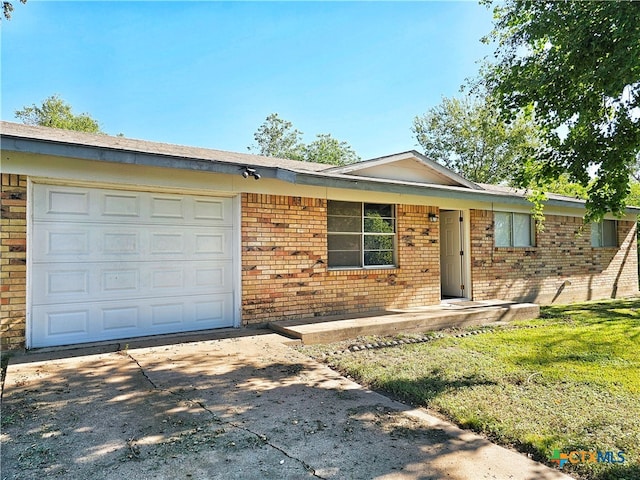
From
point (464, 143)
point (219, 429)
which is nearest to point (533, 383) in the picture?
point (219, 429)

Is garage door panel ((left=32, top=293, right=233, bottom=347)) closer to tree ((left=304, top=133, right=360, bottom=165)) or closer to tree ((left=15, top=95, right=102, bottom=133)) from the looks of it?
tree ((left=15, top=95, right=102, bottom=133))

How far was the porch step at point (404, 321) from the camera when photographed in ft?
21.7

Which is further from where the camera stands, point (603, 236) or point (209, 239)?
point (603, 236)

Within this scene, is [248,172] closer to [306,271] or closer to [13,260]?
[306,271]

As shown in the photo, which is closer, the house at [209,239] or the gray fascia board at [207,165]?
the gray fascia board at [207,165]

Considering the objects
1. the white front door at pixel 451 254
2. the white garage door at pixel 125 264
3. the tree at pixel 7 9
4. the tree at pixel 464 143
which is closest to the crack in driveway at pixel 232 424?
the white garage door at pixel 125 264

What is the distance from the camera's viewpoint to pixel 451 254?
35.1 feet

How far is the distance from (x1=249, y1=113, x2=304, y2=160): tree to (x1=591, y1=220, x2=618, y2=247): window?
26.4 meters

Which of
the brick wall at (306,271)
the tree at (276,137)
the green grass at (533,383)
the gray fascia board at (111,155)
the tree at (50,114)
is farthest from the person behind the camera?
the tree at (276,137)

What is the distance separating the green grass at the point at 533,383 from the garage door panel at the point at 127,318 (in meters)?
2.09

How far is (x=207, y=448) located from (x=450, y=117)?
3078 centimetres

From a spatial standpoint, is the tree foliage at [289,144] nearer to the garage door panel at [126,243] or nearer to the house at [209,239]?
the house at [209,239]

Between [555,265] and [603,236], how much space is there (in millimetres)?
3321

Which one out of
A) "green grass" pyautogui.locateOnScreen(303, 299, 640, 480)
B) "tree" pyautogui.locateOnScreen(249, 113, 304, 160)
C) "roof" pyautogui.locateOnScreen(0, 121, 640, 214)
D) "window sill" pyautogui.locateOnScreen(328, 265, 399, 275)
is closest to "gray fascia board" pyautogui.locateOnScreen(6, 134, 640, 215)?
"roof" pyautogui.locateOnScreen(0, 121, 640, 214)
